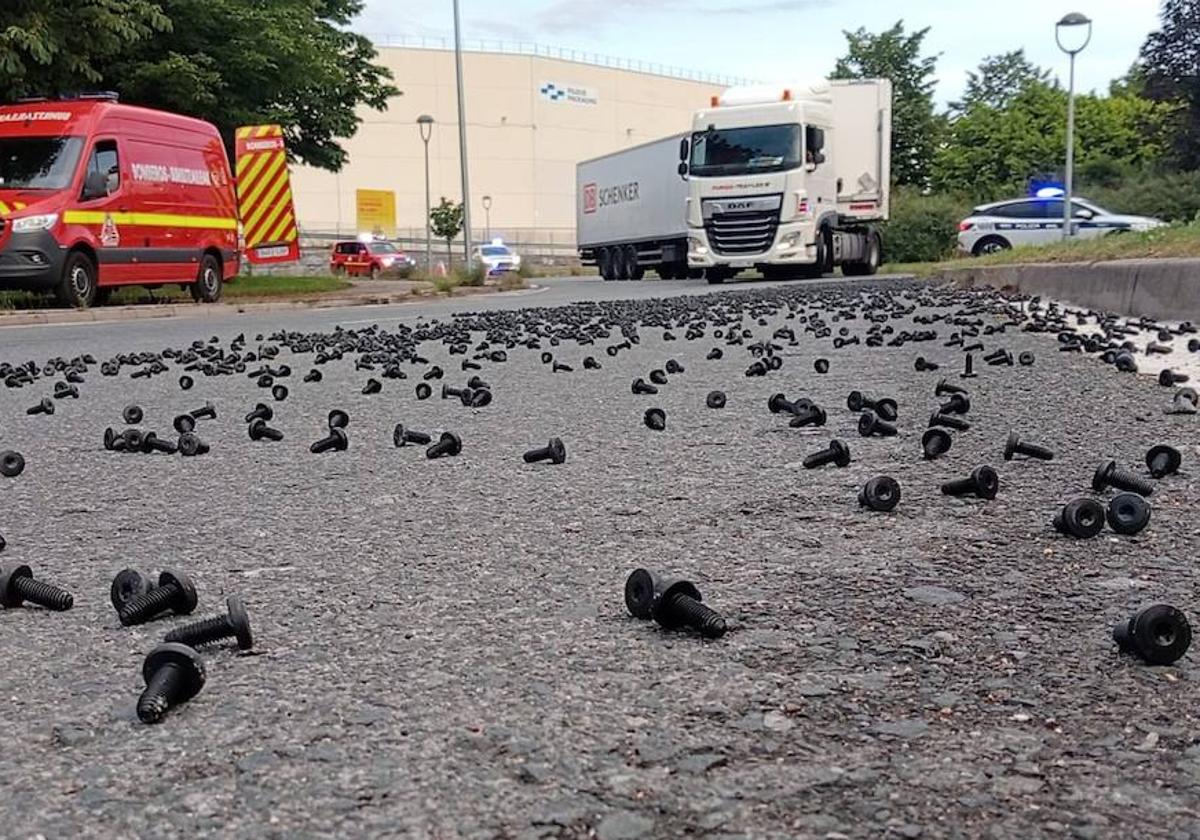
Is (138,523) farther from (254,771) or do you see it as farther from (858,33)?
(858,33)

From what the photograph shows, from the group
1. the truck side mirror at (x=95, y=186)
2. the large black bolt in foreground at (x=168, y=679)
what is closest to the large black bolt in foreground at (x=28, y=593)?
the large black bolt in foreground at (x=168, y=679)

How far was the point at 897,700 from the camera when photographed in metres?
2.01

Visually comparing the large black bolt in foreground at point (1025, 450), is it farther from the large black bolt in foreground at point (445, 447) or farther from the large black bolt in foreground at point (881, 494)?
the large black bolt in foreground at point (445, 447)

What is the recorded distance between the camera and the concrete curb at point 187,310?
15.0m

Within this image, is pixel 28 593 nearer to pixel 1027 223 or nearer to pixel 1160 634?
pixel 1160 634

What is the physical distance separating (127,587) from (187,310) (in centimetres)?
1594

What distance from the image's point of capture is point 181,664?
2.00m

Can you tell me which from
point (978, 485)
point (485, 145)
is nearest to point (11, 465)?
point (978, 485)

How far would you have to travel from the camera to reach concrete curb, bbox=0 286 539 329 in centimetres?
1497

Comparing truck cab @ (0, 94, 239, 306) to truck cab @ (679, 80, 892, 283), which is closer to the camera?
truck cab @ (0, 94, 239, 306)

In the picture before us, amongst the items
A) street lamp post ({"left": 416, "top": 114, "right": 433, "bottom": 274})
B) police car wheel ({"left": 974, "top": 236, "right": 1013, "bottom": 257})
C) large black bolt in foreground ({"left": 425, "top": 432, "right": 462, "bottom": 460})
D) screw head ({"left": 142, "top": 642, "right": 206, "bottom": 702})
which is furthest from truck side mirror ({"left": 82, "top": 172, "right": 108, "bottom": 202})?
street lamp post ({"left": 416, "top": 114, "right": 433, "bottom": 274})

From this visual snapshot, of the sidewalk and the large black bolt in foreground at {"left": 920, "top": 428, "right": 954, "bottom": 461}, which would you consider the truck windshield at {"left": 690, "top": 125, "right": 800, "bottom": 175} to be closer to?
the sidewalk

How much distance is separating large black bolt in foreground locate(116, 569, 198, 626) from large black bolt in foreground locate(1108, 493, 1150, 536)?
7.43 feet

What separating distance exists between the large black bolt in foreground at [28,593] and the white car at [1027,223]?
102ft
